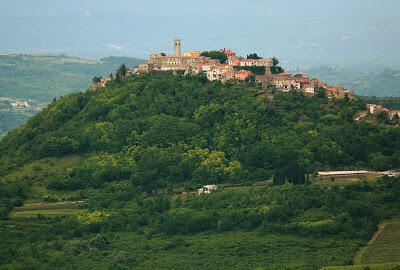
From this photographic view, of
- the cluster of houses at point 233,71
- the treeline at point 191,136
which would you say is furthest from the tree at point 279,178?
the cluster of houses at point 233,71

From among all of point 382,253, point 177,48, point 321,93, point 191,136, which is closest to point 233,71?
point 321,93

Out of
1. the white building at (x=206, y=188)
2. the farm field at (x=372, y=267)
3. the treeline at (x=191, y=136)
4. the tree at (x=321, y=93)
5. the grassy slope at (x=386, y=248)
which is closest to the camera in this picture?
the farm field at (x=372, y=267)

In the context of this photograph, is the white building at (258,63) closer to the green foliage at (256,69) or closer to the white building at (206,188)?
the green foliage at (256,69)

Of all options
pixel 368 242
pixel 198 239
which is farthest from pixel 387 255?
pixel 198 239

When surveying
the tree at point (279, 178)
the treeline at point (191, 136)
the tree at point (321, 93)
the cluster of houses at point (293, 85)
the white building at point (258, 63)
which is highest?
the white building at point (258, 63)

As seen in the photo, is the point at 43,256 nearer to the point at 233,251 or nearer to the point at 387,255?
the point at 233,251

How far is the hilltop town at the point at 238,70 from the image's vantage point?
68.6m

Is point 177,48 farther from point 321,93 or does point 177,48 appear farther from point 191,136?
point 321,93

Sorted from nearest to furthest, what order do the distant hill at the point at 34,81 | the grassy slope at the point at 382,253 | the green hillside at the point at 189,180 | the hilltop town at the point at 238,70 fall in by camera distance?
the grassy slope at the point at 382,253 < the green hillside at the point at 189,180 < the hilltop town at the point at 238,70 < the distant hill at the point at 34,81

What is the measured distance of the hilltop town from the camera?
68.6 meters

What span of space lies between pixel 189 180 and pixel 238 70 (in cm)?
1820

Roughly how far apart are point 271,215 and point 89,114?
28576 millimetres

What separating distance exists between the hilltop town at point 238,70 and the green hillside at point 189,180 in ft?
6.23

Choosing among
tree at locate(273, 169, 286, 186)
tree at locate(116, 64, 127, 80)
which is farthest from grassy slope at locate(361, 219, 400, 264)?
tree at locate(116, 64, 127, 80)
